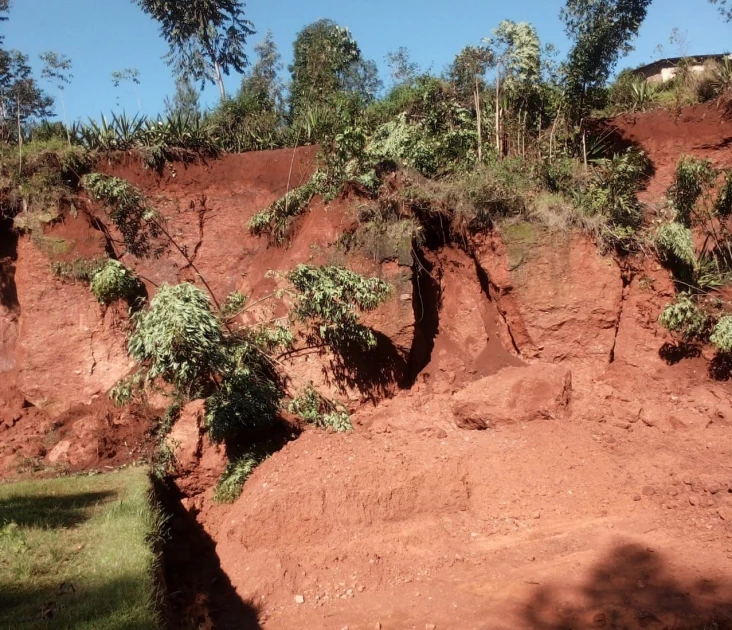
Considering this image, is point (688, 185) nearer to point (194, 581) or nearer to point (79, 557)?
point (194, 581)

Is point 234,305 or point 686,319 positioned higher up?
point 234,305

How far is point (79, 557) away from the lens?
5430mm

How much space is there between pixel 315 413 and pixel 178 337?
2231 mm

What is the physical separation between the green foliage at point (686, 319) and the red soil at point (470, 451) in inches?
12.1

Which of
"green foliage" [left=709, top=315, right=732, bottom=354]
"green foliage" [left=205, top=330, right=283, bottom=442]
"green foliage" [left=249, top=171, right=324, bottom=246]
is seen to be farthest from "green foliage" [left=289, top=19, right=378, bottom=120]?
"green foliage" [left=709, top=315, right=732, bottom=354]

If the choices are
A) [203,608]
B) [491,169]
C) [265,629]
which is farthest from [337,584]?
[491,169]

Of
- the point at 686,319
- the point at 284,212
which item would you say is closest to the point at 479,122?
the point at 284,212

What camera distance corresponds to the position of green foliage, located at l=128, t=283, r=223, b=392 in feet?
24.9

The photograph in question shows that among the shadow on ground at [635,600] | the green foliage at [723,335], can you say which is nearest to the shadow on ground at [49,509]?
the shadow on ground at [635,600]

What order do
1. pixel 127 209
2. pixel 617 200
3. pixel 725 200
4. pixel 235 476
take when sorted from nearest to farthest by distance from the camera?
pixel 235 476, pixel 725 200, pixel 617 200, pixel 127 209

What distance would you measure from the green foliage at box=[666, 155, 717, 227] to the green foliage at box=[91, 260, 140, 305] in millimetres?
8434

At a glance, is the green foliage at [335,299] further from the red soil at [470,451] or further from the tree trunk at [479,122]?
the tree trunk at [479,122]

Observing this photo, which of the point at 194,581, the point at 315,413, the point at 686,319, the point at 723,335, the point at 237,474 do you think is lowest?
the point at 194,581

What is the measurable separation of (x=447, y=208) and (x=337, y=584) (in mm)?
5732
